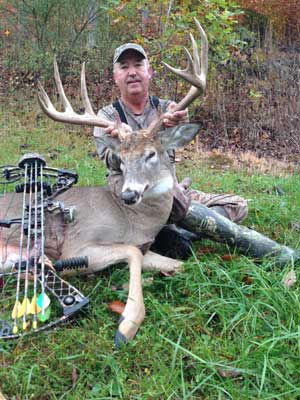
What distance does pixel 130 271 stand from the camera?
3.08 metres

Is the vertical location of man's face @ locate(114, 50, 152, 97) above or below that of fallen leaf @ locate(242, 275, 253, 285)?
above

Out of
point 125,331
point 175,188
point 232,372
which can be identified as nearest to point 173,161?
point 175,188

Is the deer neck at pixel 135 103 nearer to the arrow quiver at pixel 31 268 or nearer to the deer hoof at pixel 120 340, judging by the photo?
the arrow quiver at pixel 31 268

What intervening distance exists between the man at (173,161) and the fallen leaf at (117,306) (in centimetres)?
86

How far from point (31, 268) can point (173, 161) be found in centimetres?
151

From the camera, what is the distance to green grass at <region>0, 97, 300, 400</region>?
2.22 m

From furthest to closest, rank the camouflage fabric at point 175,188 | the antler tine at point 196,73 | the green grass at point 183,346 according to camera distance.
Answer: the camouflage fabric at point 175,188 → the antler tine at point 196,73 → the green grass at point 183,346

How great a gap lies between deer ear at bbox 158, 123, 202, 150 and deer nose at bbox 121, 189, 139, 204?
628mm

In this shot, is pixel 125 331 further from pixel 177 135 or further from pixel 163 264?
pixel 177 135

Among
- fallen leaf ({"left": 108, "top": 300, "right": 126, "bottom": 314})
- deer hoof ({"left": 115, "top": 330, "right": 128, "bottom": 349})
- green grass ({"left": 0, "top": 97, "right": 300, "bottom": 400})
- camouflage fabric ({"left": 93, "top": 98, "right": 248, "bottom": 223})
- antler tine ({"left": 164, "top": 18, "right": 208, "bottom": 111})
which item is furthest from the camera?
camouflage fabric ({"left": 93, "top": 98, "right": 248, "bottom": 223})

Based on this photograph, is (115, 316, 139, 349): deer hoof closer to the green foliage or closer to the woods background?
the woods background

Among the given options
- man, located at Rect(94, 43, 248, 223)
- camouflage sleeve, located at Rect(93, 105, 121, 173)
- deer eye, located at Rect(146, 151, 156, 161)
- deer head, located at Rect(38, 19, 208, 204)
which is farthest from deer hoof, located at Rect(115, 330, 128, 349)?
man, located at Rect(94, 43, 248, 223)

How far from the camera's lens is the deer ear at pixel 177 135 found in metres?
3.58

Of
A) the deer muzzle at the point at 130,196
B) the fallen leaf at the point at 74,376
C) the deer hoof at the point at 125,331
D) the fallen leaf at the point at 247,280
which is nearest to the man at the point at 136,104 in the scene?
the deer muzzle at the point at 130,196
